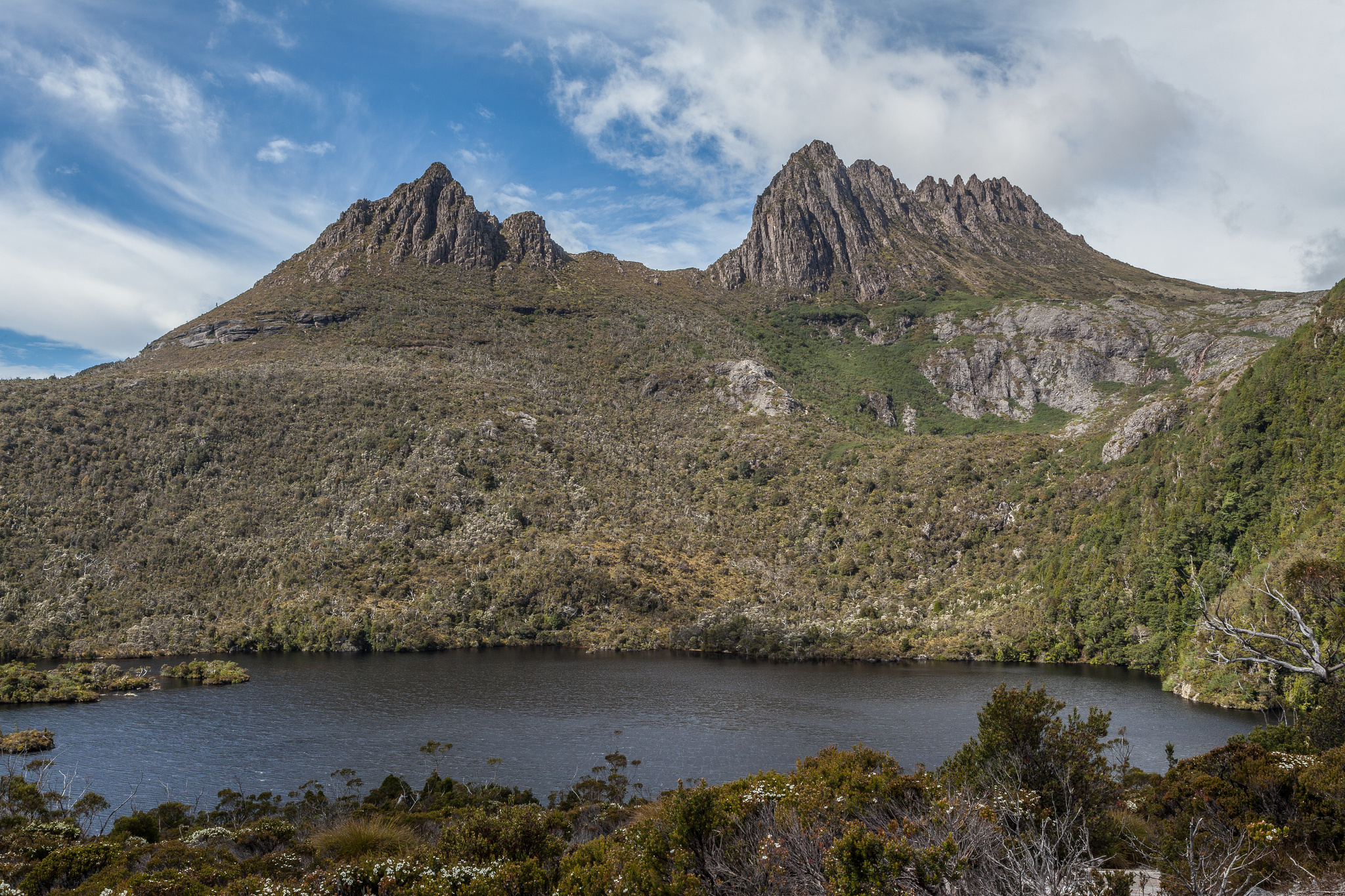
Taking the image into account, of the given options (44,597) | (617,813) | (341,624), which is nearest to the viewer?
(617,813)

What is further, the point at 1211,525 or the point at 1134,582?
the point at 1134,582

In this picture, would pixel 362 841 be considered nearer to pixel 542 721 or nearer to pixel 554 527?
pixel 542 721

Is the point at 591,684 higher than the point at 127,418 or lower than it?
lower

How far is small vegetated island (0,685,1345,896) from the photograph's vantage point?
15664mm

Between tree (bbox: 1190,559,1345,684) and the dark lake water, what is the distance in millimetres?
10172

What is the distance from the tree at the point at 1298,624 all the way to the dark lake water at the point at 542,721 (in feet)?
33.4

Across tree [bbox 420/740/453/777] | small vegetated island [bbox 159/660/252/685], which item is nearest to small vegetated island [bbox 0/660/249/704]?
small vegetated island [bbox 159/660/252/685]

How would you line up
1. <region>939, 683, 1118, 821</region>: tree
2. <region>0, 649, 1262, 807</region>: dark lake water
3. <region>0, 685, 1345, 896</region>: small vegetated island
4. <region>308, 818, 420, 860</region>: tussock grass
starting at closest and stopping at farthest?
1. <region>0, 685, 1345, 896</region>: small vegetated island
2. <region>939, 683, 1118, 821</region>: tree
3. <region>308, 818, 420, 860</region>: tussock grass
4. <region>0, 649, 1262, 807</region>: dark lake water

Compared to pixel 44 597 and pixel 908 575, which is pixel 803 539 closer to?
pixel 908 575

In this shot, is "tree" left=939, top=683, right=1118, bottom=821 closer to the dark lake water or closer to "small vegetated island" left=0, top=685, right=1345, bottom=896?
"small vegetated island" left=0, top=685, right=1345, bottom=896

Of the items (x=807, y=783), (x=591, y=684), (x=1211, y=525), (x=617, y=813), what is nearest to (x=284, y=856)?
(x=617, y=813)

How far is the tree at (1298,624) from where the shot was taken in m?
16.3

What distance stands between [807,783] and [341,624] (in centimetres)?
11790

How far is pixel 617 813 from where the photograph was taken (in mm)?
37125
